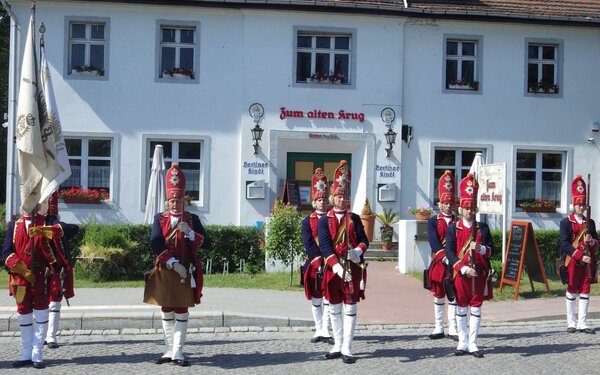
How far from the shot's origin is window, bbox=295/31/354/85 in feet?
68.6

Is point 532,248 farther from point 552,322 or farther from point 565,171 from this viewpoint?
point 565,171

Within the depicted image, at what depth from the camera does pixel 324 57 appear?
21031 millimetres

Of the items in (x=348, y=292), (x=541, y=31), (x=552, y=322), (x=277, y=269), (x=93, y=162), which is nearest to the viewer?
(x=348, y=292)

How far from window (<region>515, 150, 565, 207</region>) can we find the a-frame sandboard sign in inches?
327

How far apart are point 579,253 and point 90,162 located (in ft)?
45.4

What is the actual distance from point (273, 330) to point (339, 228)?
2781 mm

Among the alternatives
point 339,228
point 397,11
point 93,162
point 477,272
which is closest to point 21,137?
point 339,228

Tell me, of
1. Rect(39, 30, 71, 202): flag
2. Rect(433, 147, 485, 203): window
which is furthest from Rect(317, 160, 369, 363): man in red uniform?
Rect(433, 147, 485, 203): window

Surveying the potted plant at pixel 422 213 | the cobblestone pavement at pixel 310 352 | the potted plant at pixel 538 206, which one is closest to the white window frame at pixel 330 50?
the potted plant at pixel 422 213

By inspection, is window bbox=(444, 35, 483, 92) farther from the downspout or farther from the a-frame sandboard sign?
the downspout

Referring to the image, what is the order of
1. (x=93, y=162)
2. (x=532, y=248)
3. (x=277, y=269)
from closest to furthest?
(x=532, y=248), (x=277, y=269), (x=93, y=162)

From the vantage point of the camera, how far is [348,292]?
27.8 ft

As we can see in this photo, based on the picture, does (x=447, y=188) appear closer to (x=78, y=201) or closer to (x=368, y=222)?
(x=368, y=222)

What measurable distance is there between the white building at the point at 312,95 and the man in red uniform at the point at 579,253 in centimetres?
1053
